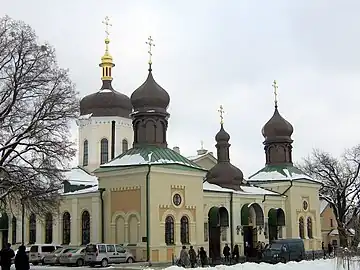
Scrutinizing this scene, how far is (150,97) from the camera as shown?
122ft

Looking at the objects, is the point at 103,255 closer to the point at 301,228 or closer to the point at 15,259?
the point at 15,259

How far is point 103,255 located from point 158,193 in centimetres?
449

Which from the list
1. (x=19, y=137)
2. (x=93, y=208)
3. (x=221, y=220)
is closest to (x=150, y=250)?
(x=93, y=208)

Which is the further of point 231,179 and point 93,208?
point 231,179

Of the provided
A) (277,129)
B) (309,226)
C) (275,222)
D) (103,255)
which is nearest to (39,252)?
(103,255)

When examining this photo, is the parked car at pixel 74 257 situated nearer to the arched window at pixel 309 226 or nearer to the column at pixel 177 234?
the column at pixel 177 234

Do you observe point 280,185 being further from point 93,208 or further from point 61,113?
point 61,113

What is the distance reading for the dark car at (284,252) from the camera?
3428cm

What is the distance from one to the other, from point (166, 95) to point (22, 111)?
11.7m

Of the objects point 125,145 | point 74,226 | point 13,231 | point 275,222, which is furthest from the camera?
point 125,145

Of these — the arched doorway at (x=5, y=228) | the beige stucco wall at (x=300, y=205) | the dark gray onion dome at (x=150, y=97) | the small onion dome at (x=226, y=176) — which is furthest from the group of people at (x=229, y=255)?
the arched doorway at (x=5, y=228)

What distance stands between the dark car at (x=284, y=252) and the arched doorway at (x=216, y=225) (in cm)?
462

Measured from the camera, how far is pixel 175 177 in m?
35.2

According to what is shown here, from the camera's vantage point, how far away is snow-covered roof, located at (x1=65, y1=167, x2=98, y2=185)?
1648 inches
